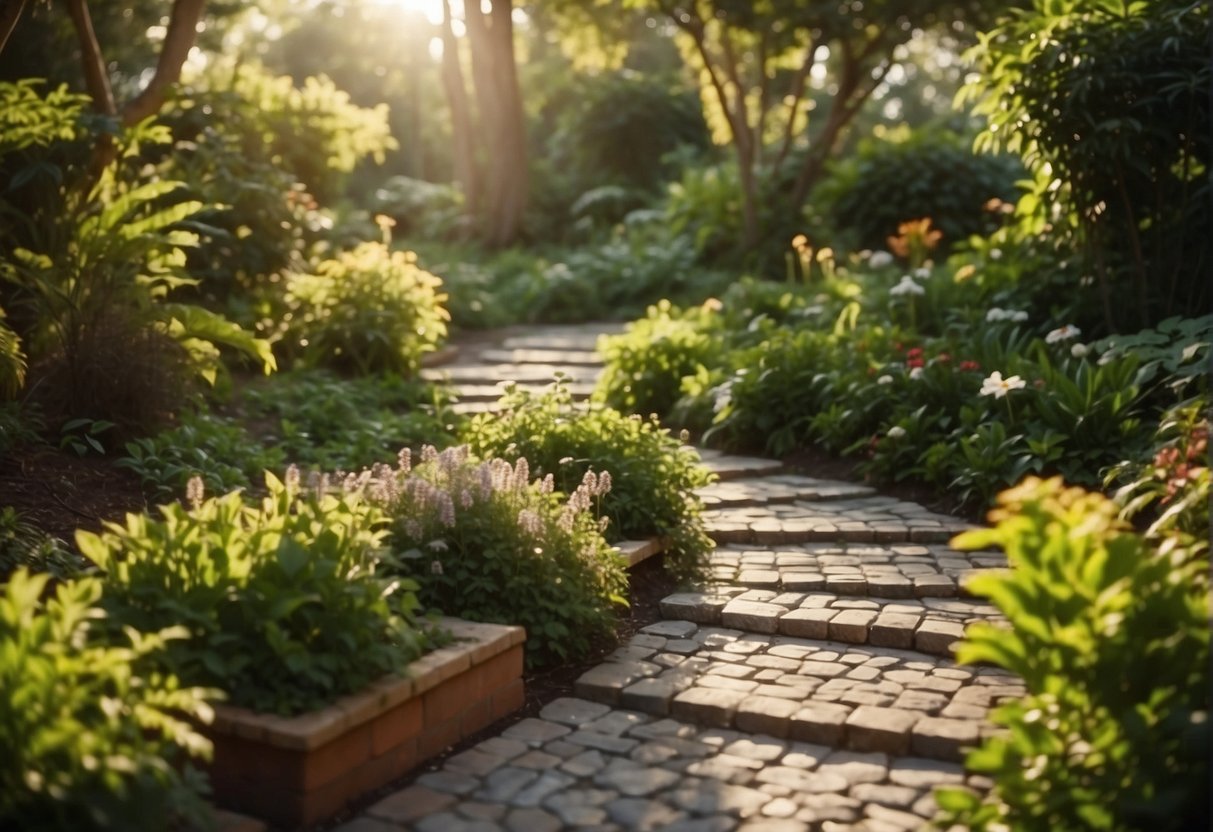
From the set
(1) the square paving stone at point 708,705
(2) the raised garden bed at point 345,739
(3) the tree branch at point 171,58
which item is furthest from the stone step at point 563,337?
(2) the raised garden bed at point 345,739

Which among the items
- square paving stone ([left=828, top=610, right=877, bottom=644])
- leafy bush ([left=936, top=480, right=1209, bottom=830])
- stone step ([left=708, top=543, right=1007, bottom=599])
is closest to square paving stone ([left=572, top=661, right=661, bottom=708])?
square paving stone ([left=828, top=610, right=877, bottom=644])

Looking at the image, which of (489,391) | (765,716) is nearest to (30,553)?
(765,716)

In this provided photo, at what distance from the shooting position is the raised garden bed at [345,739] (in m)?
3.45

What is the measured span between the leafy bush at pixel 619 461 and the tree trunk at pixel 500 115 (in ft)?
33.3

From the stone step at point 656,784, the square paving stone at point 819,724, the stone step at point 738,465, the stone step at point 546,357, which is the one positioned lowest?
the stone step at point 656,784

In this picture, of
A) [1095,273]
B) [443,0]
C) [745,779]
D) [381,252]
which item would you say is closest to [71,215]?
[381,252]

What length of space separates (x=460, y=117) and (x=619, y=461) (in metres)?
14.7

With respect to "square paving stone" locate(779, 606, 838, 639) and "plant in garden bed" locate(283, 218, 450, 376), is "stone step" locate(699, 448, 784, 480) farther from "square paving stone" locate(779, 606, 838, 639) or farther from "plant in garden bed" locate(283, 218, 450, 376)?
"plant in garden bed" locate(283, 218, 450, 376)

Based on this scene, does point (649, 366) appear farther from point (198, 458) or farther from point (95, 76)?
point (95, 76)

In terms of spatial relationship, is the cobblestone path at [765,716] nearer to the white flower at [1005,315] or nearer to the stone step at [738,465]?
the stone step at [738,465]

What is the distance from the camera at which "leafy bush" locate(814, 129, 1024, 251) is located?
46.3 feet

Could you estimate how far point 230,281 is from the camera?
9.44 m

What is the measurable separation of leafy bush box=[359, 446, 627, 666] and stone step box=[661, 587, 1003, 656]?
508mm

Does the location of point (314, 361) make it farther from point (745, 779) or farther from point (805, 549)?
point (745, 779)
